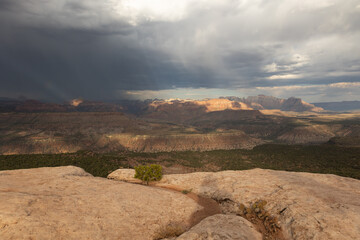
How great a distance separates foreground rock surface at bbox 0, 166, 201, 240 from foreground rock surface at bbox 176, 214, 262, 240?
3.89m

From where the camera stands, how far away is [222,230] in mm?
13281

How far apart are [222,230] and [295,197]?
981 centimetres

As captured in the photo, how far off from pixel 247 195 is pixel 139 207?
39.0ft

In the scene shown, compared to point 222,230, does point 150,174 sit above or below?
below

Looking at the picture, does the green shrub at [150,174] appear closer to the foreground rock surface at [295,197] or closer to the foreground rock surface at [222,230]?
the foreground rock surface at [295,197]

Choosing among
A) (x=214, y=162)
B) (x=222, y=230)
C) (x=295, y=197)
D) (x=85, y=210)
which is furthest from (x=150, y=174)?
(x=214, y=162)

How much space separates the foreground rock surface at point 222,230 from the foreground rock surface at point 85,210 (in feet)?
12.8

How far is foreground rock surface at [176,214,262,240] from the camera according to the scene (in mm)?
12363

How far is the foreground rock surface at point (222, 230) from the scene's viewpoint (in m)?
12.4

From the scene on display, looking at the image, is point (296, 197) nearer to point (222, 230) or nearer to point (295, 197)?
point (295, 197)

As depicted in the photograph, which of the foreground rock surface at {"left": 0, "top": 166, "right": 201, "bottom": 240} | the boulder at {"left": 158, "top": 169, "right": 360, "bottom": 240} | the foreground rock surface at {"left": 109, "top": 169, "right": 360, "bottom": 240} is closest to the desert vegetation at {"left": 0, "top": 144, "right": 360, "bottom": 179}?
the foreground rock surface at {"left": 0, "top": 166, "right": 201, "bottom": 240}

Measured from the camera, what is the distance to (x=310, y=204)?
55.0ft

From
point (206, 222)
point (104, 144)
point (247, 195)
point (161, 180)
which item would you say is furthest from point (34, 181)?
point (104, 144)

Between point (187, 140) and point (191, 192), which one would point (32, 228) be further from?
point (187, 140)
